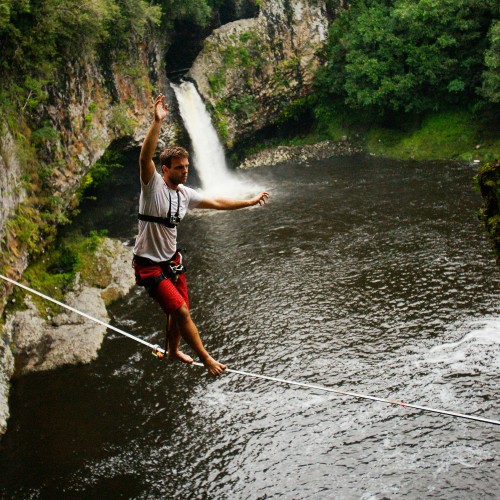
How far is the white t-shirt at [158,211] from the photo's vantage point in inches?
226

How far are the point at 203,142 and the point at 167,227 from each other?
21.7 m

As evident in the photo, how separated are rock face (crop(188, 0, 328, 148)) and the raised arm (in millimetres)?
22856

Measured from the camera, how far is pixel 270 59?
28.6 metres

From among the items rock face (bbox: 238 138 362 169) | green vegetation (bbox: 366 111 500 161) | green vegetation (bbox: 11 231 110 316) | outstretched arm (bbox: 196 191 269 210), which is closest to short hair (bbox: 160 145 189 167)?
outstretched arm (bbox: 196 191 269 210)

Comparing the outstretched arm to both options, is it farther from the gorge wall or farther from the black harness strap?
the gorge wall

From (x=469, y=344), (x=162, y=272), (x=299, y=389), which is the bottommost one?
(x=469, y=344)

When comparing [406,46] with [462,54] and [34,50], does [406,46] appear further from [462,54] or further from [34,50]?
[34,50]

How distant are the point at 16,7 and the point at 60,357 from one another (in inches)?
319

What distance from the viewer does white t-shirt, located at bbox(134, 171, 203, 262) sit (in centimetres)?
573

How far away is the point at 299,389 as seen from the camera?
10797mm

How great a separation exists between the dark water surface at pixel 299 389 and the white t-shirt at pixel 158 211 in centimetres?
447

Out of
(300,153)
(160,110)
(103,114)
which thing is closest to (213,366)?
(160,110)

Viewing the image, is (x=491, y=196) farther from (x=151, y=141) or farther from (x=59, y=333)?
(x=59, y=333)

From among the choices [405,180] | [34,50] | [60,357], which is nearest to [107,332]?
[60,357]
